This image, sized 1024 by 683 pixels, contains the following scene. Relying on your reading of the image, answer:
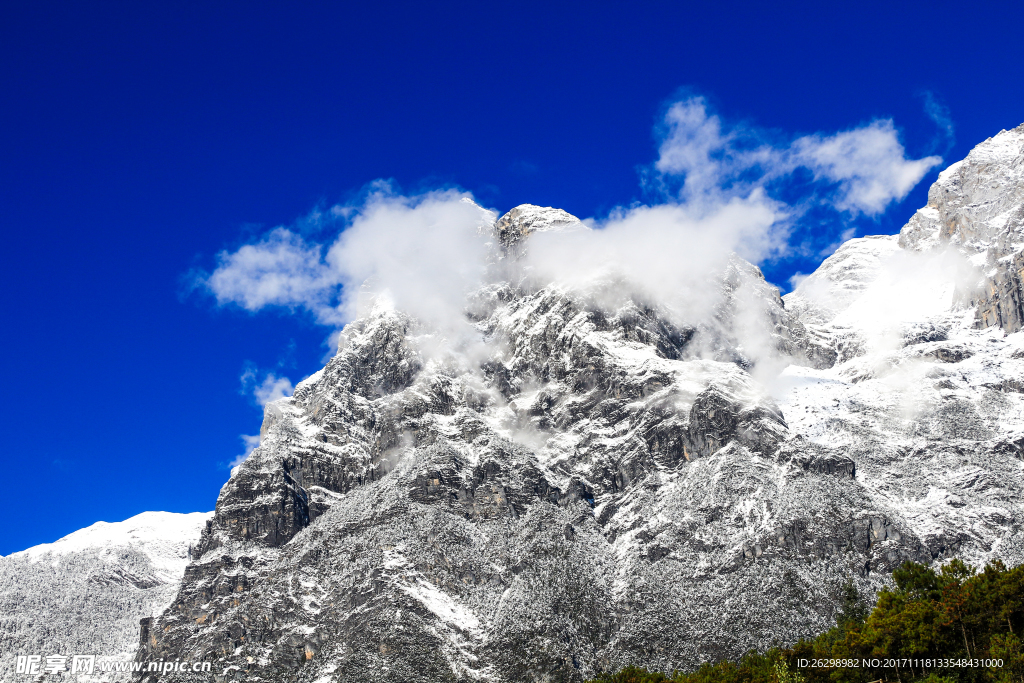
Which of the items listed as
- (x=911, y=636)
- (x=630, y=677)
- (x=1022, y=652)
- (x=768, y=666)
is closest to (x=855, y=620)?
(x=768, y=666)

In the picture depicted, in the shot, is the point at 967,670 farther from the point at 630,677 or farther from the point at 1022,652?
the point at 630,677

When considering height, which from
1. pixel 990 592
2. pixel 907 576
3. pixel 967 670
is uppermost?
pixel 907 576

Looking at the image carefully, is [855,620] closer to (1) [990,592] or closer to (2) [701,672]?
(2) [701,672]

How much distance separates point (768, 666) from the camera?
164m

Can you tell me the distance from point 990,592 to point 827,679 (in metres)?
28.4

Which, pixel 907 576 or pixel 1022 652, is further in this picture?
pixel 907 576

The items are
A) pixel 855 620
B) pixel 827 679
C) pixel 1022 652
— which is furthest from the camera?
pixel 855 620

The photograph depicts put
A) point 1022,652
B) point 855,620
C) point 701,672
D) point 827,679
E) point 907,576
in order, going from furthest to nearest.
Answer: point 855,620 → point 701,672 → point 907,576 → point 827,679 → point 1022,652

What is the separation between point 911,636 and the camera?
428 ft

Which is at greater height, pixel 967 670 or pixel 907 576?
pixel 907 576

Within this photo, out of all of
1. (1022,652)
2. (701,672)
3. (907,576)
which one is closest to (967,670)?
(1022,652)

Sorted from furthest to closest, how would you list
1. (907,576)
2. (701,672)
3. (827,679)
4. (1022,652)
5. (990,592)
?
(701,672) → (907,576) → (827,679) → (990,592) → (1022,652)

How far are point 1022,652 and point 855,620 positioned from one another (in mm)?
77317

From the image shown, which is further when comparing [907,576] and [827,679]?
[907,576]
